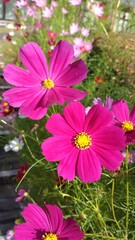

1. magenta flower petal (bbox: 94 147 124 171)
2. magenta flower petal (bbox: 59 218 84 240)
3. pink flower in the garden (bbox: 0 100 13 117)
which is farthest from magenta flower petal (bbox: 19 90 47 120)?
pink flower in the garden (bbox: 0 100 13 117)

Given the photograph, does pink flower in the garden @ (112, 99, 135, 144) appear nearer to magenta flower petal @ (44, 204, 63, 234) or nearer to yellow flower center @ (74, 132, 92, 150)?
yellow flower center @ (74, 132, 92, 150)

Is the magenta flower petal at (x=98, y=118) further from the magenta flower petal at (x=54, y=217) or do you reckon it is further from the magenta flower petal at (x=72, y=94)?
the magenta flower petal at (x=54, y=217)

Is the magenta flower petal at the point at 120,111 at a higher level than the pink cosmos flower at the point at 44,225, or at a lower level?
higher

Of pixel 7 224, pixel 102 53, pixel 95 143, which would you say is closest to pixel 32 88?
pixel 95 143

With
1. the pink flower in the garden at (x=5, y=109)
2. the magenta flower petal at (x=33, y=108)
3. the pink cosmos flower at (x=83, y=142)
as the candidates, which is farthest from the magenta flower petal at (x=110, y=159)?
the pink flower in the garden at (x=5, y=109)

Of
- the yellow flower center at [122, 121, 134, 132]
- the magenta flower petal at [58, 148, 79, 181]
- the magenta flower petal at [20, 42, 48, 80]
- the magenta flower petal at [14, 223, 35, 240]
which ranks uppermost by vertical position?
the magenta flower petal at [20, 42, 48, 80]

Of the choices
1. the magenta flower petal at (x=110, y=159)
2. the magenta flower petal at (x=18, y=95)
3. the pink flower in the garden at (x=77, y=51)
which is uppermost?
the pink flower in the garden at (x=77, y=51)

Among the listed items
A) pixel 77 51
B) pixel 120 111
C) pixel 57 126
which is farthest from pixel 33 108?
pixel 77 51
